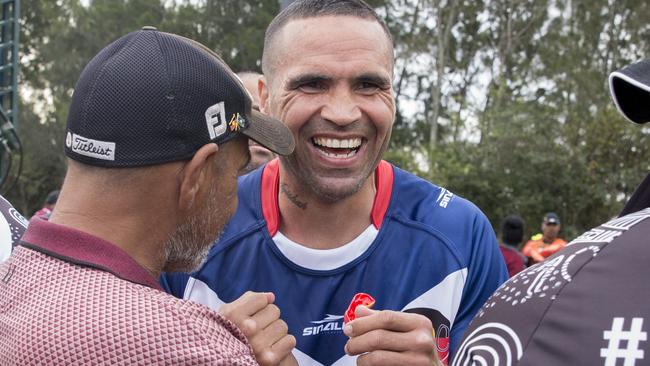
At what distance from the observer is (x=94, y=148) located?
188 cm

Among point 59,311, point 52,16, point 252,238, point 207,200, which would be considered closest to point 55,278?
point 59,311

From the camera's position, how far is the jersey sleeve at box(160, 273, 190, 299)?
8.80 ft

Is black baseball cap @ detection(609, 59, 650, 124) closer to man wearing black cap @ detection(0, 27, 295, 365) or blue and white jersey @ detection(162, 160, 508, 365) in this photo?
man wearing black cap @ detection(0, 27, 295, 365)

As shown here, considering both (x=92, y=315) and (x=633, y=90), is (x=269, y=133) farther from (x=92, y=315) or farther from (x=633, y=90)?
(x=633, y=90)

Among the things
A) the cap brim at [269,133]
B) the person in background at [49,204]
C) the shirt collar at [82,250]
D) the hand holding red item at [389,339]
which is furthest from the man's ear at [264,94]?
the person in background at [49,204]

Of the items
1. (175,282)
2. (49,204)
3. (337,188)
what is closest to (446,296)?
(337,188)

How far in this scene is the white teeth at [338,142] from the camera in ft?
9.02

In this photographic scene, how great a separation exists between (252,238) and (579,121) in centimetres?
2165

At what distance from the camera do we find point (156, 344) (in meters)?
1.68

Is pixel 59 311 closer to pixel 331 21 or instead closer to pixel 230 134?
pixel 230 134

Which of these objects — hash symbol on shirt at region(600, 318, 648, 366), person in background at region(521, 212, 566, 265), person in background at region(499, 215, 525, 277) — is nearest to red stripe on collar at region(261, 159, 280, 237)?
hash symbol on shirt at region(600, 318, 648, 366)

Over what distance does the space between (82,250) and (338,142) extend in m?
1.16

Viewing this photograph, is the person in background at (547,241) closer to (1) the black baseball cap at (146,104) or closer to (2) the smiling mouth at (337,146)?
(2) the smiling mouth at (337,146)

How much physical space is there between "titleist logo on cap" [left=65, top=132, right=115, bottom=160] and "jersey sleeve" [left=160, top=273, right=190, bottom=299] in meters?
0.87
